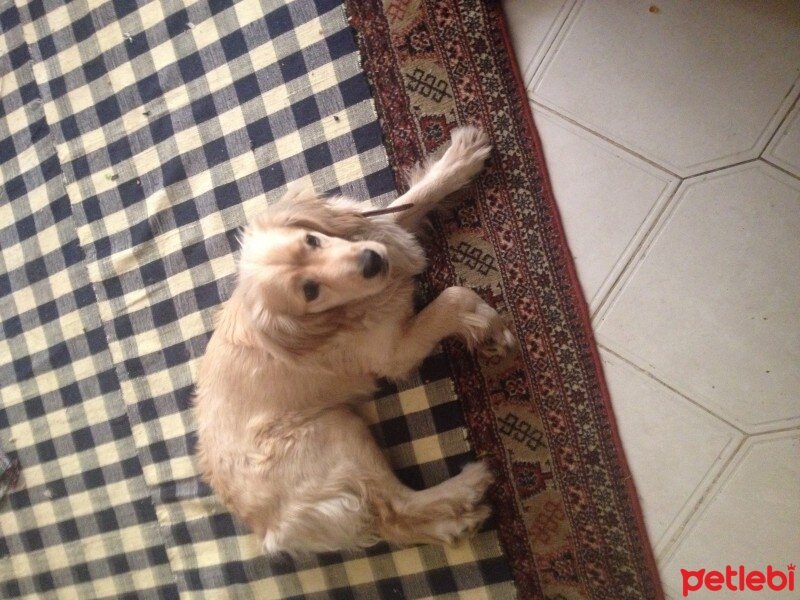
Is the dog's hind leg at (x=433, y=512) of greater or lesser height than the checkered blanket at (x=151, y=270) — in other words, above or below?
below

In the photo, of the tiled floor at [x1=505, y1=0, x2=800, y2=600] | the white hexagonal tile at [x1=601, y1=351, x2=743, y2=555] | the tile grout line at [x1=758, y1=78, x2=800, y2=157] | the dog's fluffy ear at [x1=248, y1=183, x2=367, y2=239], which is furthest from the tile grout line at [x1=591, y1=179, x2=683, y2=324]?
the dog's fluffy ear at [x1=248, y1=183, x2=367, y2=239]

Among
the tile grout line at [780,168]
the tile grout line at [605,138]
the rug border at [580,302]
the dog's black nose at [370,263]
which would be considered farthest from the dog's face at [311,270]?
the tile grout line at [780,168]

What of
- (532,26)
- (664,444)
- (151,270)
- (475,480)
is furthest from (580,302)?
(151,270)

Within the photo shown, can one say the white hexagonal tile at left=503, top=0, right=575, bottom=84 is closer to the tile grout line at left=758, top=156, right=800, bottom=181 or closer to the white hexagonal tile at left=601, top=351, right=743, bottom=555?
the tile grout line at left=758, top=156, right=800, bottom=181

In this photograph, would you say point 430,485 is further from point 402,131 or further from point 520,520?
point 402,131

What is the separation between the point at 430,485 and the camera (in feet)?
5.92

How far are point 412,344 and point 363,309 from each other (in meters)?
0.18

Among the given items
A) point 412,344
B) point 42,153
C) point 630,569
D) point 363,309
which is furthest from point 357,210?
point 42,153

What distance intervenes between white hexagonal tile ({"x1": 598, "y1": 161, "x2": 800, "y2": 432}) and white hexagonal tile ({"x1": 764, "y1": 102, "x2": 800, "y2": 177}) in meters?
0.03

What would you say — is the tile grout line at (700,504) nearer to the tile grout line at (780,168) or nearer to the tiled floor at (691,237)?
the tiled floor at (691,237)

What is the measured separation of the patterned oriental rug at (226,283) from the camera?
5.59 ft

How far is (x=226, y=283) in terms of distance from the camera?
2.00m

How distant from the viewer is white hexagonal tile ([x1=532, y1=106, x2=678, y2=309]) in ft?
5.38
